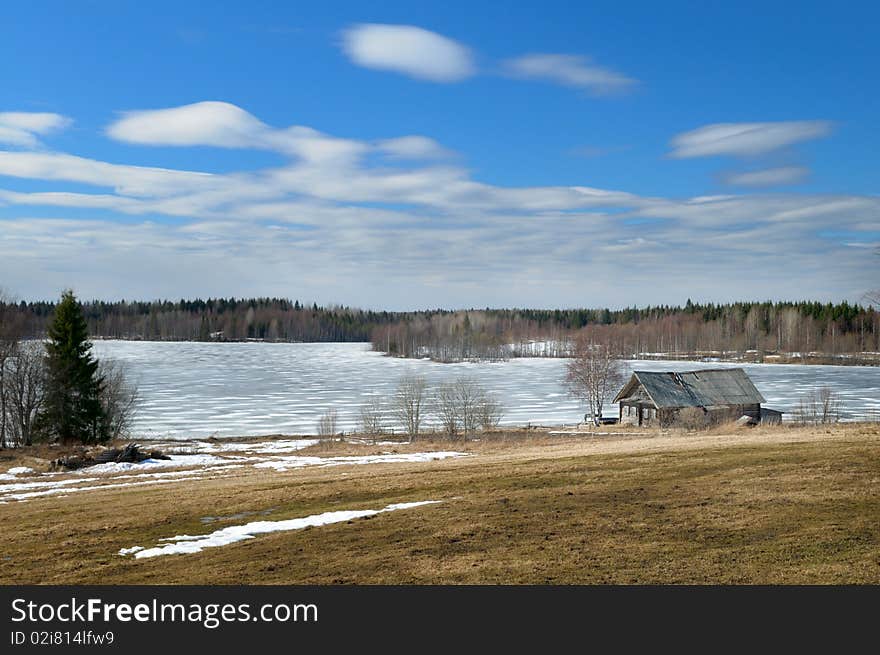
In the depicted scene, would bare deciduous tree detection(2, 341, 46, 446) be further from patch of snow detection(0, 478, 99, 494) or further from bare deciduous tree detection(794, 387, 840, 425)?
bare deciduous tree detection(794, 387, 840, 425)

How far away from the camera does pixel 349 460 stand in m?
36.3

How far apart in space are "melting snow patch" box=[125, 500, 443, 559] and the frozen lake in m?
38.9

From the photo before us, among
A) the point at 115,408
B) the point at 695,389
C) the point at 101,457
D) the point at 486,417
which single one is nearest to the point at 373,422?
the point at 486,417

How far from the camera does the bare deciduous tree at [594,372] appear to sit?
6669 centimetres

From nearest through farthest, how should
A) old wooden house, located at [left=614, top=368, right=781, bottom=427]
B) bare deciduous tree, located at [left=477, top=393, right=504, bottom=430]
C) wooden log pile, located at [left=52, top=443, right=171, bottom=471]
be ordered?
wooden log pile, located at [left=52, top=443, right=171, bottom=471] → bare deciduous tree, located at [left=477, top=393, right=504, bottom=430] → old wooden house, located at [left=614, top=368, right=781, bottom=427]

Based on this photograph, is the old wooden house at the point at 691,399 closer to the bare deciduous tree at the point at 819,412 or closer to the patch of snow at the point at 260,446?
the bare deciduous tree at the point at 819,412

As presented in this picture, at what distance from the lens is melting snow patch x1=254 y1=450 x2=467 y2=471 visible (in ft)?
114

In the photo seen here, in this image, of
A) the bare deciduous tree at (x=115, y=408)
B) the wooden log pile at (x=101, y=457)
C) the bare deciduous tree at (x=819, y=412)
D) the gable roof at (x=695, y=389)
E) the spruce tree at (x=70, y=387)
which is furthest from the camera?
the gable roof at (x=695, y=389)

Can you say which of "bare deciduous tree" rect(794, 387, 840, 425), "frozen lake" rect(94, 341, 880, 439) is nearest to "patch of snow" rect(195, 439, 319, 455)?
"frozen lake" rect(94, 341, 880, 439)

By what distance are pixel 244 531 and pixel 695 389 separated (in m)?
49.6

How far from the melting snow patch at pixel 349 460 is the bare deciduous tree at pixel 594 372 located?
1158 inches

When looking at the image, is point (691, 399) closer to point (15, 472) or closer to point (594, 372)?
point (594, 372)

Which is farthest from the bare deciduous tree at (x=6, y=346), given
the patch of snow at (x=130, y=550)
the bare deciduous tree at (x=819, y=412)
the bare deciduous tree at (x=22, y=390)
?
the bare deciduous tree at (x=819, y=412)
